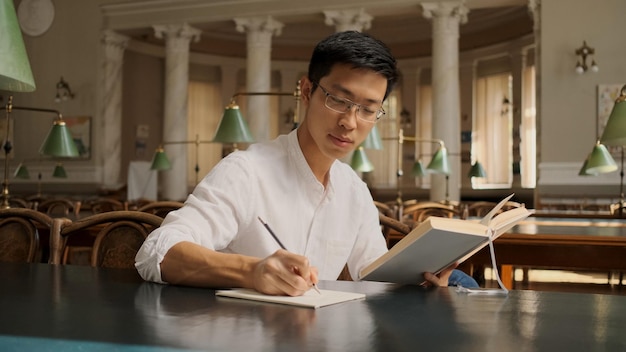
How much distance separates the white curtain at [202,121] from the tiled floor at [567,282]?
32.3 ft

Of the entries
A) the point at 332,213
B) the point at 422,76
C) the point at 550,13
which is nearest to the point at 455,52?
the point at 550,13

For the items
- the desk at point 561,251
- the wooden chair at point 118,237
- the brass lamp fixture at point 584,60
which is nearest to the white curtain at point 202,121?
the brass lamp fixture at point 584,60

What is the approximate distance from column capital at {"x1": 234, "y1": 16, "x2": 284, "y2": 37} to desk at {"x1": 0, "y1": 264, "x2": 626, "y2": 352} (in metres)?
11.2

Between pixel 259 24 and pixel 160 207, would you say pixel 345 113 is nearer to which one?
pixel 160 207

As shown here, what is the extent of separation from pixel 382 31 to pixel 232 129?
35.8 feet

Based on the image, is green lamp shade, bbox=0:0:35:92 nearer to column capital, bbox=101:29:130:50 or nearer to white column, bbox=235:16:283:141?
white column, bbox=235:16:283:141

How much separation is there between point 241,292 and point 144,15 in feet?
41.0

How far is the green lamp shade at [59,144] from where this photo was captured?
5027mm

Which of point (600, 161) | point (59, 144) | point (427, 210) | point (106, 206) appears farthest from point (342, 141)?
point (106, 206)

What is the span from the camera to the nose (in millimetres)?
1539

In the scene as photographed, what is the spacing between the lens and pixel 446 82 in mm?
→ 11000

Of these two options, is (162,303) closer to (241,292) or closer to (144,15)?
(241,292)

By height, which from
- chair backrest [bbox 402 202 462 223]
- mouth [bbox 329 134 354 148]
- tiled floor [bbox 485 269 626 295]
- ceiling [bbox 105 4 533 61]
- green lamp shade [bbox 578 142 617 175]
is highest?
ceiling [bbox 105 4 533 61]

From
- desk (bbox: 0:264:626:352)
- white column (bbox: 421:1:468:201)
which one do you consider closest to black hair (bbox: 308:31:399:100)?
desk (bbox: 0:264:626:352)
